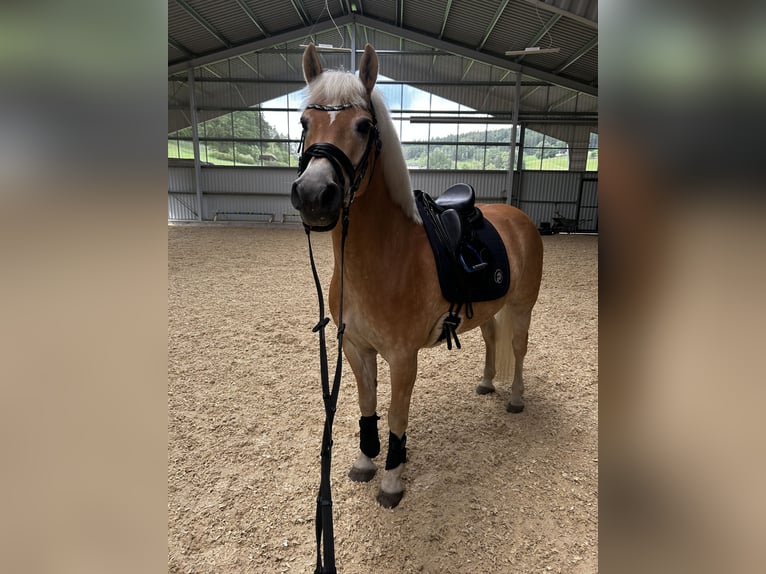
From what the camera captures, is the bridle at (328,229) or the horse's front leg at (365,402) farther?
the horse's front leg at (365,402)

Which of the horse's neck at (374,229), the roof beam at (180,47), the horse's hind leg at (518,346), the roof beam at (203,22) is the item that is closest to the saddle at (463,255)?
the horse's neck at (374,229)

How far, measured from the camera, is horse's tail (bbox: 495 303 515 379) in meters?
2.85

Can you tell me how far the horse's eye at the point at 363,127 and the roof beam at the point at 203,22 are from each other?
43.1ft

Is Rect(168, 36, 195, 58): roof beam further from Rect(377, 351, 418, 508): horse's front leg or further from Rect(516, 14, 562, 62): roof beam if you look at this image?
Rect(377, 351, 418, 508): horse's front leg

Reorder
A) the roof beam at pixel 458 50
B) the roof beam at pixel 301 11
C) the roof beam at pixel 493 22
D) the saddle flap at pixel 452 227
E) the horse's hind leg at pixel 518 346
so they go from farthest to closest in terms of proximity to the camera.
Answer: the roof beam at pixel 458 50 < the roof beam at pixel 301 11 < the roof beam at pixel 493 22 < the horse's hind leg at pixel 518 346 < the saddle flap at pixel 452 227

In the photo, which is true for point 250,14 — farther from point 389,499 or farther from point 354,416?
point 389,499

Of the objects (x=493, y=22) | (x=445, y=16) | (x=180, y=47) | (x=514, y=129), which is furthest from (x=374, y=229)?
(x=180, y=47)

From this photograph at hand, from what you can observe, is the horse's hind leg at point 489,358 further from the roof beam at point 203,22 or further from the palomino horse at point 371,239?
the roof beam at point 203,22

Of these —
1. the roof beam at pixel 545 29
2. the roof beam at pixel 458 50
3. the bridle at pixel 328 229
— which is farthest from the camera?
the roof beam at pixel 458 50

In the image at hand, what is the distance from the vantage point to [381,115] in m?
1.60

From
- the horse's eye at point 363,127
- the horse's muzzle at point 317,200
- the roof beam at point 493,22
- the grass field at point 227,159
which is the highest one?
the roof beam at point 493,22

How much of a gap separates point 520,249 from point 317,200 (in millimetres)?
1758

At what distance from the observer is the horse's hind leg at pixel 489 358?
116 inches
